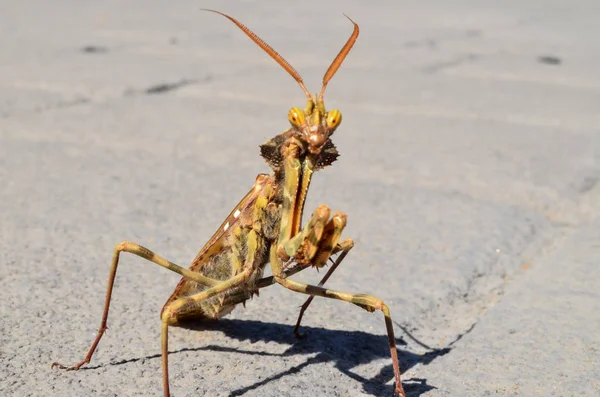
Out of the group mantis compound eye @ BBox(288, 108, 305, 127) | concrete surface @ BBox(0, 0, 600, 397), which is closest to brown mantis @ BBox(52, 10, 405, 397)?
mantis compound eye @ BBox(288, 108, 305, 127)

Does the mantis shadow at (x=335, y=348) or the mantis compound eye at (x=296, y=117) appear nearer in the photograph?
the mantis compound eye at (x=296, y=117)

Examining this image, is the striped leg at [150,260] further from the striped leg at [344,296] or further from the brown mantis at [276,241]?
the striped leg at [344,296]

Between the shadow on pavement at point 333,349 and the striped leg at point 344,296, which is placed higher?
the striped leg at point 344,296

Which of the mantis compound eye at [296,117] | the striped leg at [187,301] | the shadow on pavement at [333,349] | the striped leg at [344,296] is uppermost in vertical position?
the mantis compound eye at [296,117]

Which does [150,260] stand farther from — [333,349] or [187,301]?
[333,349]

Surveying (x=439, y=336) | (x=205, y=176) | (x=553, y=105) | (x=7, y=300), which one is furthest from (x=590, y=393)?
(x=553, y=105)

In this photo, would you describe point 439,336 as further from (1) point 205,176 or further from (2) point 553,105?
(2) point 553,105

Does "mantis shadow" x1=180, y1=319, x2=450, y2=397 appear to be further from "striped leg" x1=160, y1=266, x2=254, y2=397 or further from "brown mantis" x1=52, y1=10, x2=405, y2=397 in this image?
"striped leg" x1=160, y1=266, x2=254, y2=397

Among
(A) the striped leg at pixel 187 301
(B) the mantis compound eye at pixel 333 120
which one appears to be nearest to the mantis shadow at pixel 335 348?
(A) the striped leg at pixel 187 301
